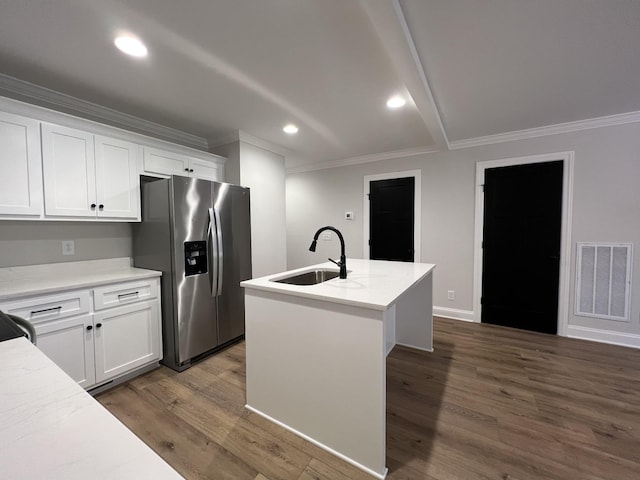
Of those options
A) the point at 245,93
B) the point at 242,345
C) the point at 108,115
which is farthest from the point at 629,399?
the point at 108,115

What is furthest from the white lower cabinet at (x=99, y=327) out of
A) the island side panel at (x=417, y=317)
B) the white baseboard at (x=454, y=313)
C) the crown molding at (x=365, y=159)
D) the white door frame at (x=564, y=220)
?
the white door frame at (x=564, y=220)

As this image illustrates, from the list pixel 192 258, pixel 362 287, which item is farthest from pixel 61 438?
pixel 192 258

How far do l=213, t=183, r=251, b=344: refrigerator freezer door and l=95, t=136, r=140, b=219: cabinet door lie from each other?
27.9 inches

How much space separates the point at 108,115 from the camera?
2535 mm

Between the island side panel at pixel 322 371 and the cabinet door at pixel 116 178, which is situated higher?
the cabinet door at pixel 116 178

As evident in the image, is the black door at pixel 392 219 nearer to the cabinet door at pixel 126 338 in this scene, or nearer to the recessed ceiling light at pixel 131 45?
the cabinet door at pixel 126 338

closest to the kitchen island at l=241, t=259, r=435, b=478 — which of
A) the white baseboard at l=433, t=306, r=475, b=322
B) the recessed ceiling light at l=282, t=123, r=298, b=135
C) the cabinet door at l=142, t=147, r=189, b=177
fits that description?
the cabinet door at l=142, t=147, r=189, b=177

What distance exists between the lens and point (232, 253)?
2857mm

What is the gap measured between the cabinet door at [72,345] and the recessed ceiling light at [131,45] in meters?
1.85

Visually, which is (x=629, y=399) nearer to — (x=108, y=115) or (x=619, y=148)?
(x=619, y=148)

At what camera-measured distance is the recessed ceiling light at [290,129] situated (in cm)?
296

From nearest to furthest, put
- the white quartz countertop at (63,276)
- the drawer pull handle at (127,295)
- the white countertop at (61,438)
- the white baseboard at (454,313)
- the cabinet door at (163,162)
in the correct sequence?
A: the white countertop at (61,438) < the white quartz countertop at (63,276) < the drawer pull handle at (127,295) < the cabinet door at (163,162) < the white baseboard at (454,313)

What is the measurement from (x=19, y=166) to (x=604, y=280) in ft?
17.5

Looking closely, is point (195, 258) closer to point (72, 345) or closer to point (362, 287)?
point (72, 345)
